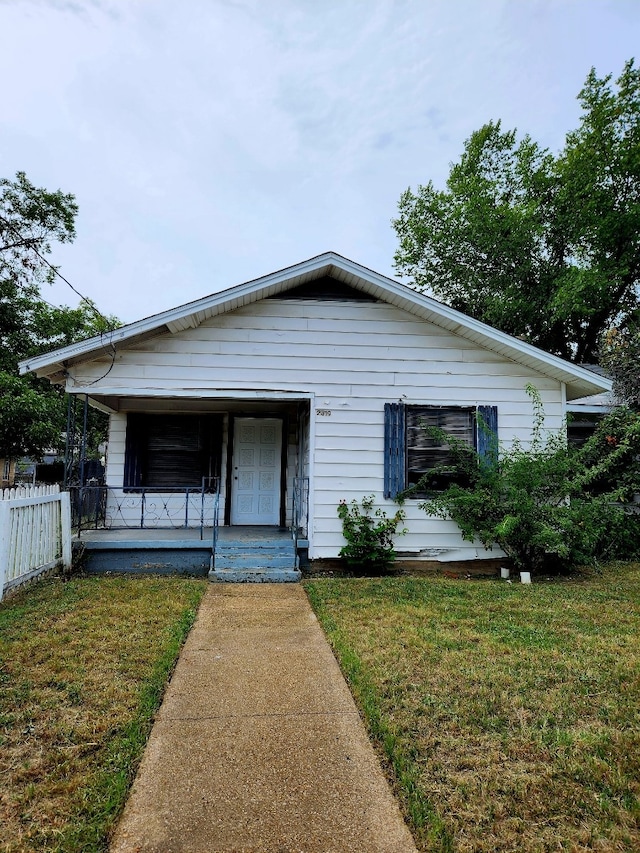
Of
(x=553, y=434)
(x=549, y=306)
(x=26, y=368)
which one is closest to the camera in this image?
(x=26, y=368)

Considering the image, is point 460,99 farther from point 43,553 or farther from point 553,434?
point 43,553

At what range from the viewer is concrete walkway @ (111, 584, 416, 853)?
6.81 feet

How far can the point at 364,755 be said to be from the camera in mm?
2684

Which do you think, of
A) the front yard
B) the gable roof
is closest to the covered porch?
the front yard

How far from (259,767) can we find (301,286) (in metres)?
6.63

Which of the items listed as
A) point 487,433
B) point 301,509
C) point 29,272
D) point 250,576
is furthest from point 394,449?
point 29,272

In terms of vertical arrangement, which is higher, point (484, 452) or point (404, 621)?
point (484, 452)

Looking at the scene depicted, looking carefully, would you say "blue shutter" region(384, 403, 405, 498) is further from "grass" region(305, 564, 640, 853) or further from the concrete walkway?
the concrete walkway

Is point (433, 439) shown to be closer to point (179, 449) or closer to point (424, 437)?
point (424, 437)

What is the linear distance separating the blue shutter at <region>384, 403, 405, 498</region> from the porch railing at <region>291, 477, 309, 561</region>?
130 centimetres

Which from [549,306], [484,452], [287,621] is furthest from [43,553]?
[549,306]

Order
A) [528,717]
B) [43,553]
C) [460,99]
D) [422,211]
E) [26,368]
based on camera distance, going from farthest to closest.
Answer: [422,211] → [460,99] → [26,368] → [43,553] → [528,717]

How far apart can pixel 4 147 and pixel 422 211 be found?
61.2ft

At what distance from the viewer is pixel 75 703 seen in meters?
3.16
